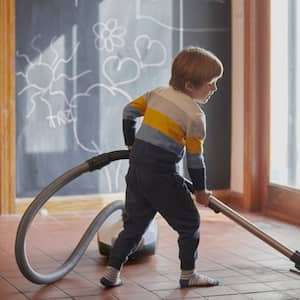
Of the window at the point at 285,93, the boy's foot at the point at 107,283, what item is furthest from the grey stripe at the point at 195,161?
the window at the point at 285,93

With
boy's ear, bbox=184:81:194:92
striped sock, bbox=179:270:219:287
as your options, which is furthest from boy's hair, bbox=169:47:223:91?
striped sock, bbox=179:270:219:287

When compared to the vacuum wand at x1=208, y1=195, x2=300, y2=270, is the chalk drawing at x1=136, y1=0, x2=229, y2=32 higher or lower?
higher

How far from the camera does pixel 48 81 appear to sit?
15.2ft

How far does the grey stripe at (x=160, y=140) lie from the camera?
9.45 feet

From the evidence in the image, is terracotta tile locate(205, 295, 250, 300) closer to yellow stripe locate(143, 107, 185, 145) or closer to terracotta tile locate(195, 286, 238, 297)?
terracotta tile locate(195, 286, 238, 297)

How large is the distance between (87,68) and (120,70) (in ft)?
0.70

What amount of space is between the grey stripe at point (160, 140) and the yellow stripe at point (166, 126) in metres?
0.01

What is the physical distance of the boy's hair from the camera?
288cm

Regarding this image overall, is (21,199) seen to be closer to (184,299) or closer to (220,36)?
(220,36)

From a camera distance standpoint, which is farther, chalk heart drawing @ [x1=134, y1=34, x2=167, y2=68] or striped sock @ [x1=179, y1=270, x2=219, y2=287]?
chalk heart drawing @ [x1=134, y1=34, x2=167, y2=68]

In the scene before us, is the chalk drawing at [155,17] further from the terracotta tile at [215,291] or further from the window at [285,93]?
the terracotta tile at [215,291]

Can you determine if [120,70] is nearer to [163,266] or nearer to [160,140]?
[163,266]

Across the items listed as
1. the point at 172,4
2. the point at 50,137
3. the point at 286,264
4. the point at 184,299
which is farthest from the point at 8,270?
the point at 172,4

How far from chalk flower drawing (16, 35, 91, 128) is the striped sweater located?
1792mm
